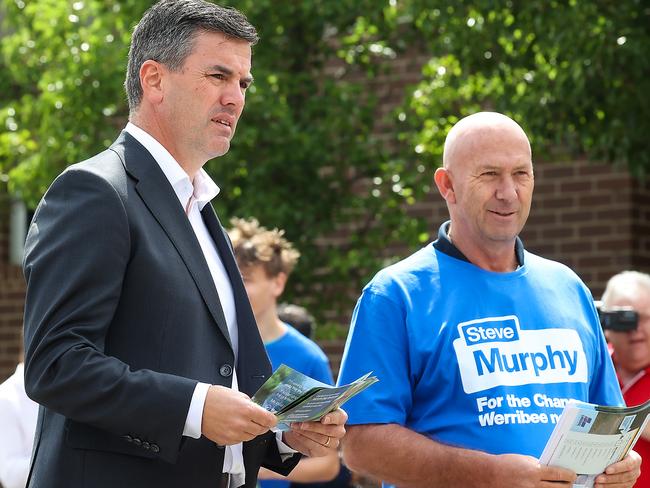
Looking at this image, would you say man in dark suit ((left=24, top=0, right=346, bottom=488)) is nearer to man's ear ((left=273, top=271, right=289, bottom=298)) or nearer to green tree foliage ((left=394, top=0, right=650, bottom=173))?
man's ear ((left=273, top=271, right=289, bottom=298))

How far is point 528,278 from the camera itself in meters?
4.15

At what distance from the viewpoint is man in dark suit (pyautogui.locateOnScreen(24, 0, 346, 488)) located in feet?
9.88

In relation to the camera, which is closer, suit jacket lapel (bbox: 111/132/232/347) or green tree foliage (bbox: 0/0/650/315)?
suit jacket lapel (bbox: 111/132/232/347)

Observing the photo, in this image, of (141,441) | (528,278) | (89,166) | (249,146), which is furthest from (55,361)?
(249,146)

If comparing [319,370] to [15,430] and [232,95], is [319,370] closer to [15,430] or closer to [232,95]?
[15,430]

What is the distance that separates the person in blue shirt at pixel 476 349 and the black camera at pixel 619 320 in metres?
1.62

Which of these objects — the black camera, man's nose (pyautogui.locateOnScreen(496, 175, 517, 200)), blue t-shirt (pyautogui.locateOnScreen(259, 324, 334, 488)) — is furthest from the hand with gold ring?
blue t-shirt (pyautogui.locateOnScreen(259, 324, 334, 488))

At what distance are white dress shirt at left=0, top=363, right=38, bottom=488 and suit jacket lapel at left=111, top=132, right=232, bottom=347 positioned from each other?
1.85 metres

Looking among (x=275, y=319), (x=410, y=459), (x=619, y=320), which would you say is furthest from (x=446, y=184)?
(x=275, y=319)

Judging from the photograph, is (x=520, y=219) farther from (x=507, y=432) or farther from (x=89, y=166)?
(x=89, y=166)

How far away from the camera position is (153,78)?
134 inches

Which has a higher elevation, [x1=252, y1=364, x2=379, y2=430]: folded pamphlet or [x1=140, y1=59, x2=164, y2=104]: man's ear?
[x1=140, y1=59, x2=164, y2=104]: man's ear

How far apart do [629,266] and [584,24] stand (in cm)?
347

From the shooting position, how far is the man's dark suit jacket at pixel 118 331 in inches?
118
